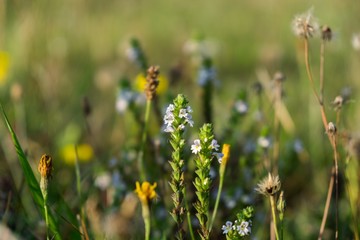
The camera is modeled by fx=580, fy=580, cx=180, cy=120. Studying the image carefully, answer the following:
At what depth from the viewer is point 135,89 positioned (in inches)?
108

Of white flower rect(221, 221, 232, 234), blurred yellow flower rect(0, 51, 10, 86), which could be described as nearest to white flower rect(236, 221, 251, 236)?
white flower rect(221, 221, 232, 234)

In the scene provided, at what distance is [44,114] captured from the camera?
12.0 feet

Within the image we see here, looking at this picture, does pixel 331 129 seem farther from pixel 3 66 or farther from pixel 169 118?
pixel 3 66

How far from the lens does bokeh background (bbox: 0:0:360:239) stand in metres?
2.44

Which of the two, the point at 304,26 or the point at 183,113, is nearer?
the point at 183,113

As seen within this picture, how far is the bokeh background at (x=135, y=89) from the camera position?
95.9 inches

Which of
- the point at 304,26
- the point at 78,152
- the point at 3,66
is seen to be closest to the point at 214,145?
the point at 304,26

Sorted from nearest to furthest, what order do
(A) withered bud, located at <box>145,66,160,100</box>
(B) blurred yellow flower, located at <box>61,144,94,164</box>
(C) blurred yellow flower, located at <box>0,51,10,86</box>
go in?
(A) withered bud, located at <box>145,66,160,100</box>, (B) blurred yellow flower, located at <box>61,144,94,164</box>, (C) blurred yellow flower, located at <box>0,51,10,86</box>

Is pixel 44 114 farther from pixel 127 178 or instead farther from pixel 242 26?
pixel 242 26

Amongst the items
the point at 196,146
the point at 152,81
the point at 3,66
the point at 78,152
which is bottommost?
the point at 196,146

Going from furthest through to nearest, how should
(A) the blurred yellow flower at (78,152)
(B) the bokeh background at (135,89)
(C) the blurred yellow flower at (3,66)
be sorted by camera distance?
(C) the blurred yellow flower at (3,66) < (A) the blurred yellow flower at (78,152) < (B) the bokeh background at (135,89)

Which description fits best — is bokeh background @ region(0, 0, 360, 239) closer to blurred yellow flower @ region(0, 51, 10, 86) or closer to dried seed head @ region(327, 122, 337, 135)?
blurred yellow flower @ region(0, 51, 10, 86)

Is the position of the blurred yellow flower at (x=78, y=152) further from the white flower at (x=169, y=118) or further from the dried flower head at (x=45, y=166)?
the white flower at (x=169, y=118)

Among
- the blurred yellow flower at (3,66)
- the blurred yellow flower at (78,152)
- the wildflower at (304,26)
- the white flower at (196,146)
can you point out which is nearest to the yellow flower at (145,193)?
the white flower at (196,146)
